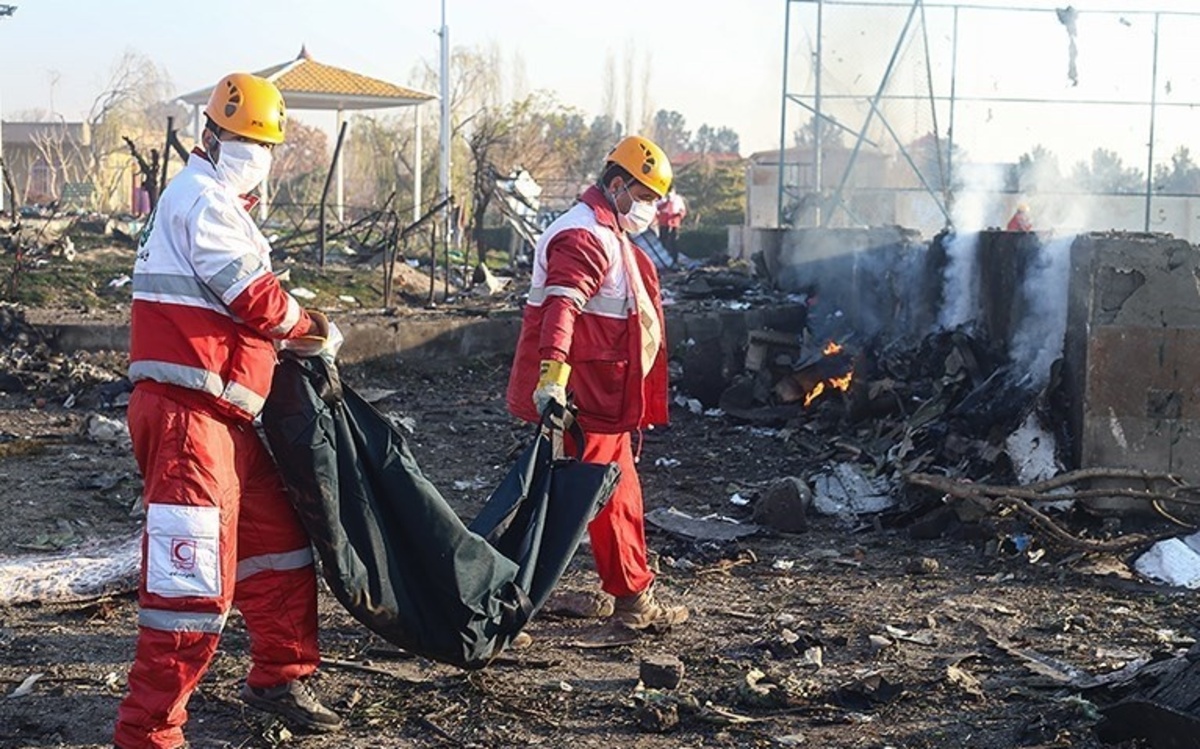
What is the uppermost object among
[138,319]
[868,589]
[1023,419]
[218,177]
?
[218,177]

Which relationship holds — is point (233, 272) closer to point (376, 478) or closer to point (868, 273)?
point (376, 478)

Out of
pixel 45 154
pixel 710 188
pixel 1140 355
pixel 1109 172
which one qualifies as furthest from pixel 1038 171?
pixel 710 188

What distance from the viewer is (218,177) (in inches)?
154

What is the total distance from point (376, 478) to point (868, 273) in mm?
8594

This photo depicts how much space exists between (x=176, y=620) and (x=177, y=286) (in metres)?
0.90

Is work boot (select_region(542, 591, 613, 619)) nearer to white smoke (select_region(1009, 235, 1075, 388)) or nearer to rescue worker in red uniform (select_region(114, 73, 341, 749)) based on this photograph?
rescue worker in red uniform (select_region(114, 73, 341, 749))

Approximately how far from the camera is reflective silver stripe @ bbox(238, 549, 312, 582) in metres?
4.02

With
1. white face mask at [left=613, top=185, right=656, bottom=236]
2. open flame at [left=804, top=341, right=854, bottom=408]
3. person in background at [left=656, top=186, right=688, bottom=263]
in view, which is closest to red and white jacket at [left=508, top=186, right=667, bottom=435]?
white face mask at [left=613, top=185, right=656, bottom=236]

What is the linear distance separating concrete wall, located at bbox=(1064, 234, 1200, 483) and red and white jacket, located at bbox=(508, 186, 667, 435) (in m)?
2.84

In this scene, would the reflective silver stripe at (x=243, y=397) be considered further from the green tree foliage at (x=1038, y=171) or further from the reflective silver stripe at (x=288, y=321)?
the green tree foliage at (x=1038, y=171)

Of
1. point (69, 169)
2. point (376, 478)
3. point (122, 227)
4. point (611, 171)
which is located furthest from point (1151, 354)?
point (69, 169)

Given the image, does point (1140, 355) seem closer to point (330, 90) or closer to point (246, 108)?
point (246, 108)

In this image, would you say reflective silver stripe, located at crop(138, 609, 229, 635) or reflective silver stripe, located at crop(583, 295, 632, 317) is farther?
reflective silver stripe, located at crop(583, 295, 632, 317)

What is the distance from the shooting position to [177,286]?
3.75 m
